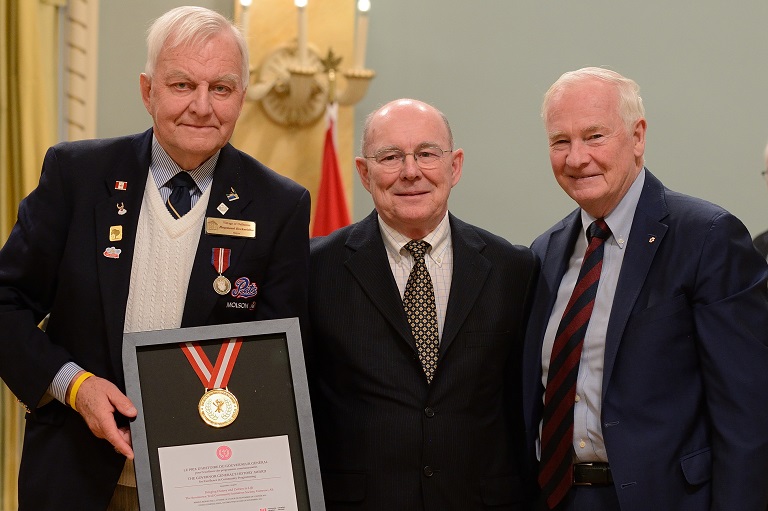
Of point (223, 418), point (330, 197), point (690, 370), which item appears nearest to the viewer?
point (223, 418)

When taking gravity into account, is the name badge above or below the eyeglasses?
below

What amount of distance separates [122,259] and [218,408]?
1.47 feet

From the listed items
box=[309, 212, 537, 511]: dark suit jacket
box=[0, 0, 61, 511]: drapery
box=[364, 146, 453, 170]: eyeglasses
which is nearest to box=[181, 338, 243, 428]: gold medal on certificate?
box=[309, 212, 537, 511]: dark suit jacket

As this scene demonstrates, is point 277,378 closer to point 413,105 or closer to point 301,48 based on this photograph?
point 413,105

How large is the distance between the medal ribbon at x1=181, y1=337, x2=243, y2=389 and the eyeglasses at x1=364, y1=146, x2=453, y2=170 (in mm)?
764

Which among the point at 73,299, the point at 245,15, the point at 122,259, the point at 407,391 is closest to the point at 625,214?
the point at 407,391

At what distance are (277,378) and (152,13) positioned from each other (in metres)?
2.38

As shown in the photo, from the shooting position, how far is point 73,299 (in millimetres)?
2465

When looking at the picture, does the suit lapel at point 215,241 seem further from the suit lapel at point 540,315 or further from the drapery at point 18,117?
the drapery at point 18,117

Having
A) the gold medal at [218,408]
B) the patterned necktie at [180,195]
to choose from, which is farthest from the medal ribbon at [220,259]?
the gold medal at [218,408]

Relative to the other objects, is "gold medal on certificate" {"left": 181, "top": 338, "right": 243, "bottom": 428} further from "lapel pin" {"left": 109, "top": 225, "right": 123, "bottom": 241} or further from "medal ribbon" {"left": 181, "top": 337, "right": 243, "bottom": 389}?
"lapel pin" {"left": 109, "top": 225, "right": 123, "bottom": 241}

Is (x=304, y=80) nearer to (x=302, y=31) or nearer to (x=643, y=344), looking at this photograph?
(x=302, y=31)

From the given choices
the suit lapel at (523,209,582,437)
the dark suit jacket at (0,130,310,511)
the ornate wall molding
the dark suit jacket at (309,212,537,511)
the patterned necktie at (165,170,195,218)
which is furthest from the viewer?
the ornate wall molding

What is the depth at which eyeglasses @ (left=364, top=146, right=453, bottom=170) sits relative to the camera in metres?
2.87
